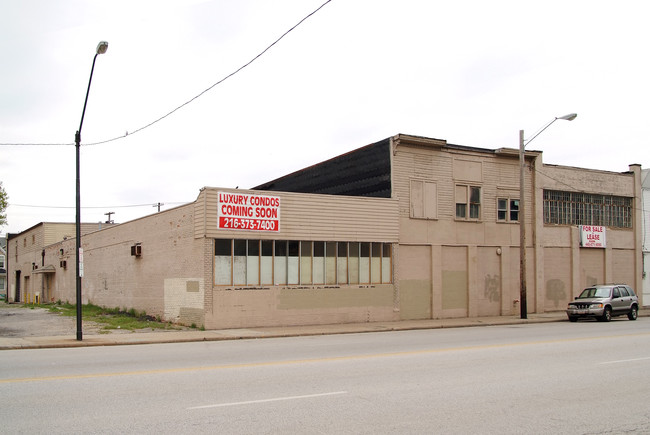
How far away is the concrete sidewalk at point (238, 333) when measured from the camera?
703 inches

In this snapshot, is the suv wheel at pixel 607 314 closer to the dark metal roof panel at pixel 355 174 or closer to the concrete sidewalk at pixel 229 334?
the concrete sidewalk at pixel 229 334

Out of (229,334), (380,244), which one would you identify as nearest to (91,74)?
(229,334)

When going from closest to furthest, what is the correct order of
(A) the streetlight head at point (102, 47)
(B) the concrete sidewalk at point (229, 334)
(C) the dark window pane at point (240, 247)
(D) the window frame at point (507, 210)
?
(A) the streetlight head at point (102, 47) < (B) the concrete sidewalk at point (229, 334) < (C) the dark window pane at point (240, 247) < (D) the window frame at point (507, 210)

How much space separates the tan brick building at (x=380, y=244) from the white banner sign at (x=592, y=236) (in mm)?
226

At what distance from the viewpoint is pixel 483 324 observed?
26031 millimetres

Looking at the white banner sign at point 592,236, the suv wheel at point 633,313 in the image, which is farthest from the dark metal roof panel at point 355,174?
the white banner sign at point 592,236

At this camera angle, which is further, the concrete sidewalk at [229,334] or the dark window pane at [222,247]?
the dark window pane at [222,247]

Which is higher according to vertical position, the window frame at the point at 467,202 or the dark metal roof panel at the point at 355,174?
the dark metal roof panel at the point at 355,174

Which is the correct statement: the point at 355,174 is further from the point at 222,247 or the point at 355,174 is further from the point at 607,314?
the point at 607,314

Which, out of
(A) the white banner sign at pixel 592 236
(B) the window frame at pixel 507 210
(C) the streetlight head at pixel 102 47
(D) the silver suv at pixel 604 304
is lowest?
(D) the silver suv at pixel 604 304

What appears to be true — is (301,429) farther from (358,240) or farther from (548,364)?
(358,240)

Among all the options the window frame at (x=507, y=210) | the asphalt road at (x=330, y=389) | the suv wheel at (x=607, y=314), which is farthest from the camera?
the window frame at (x=507, y=210)

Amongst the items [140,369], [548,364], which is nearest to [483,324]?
[548,364]

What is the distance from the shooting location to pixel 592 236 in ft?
117
